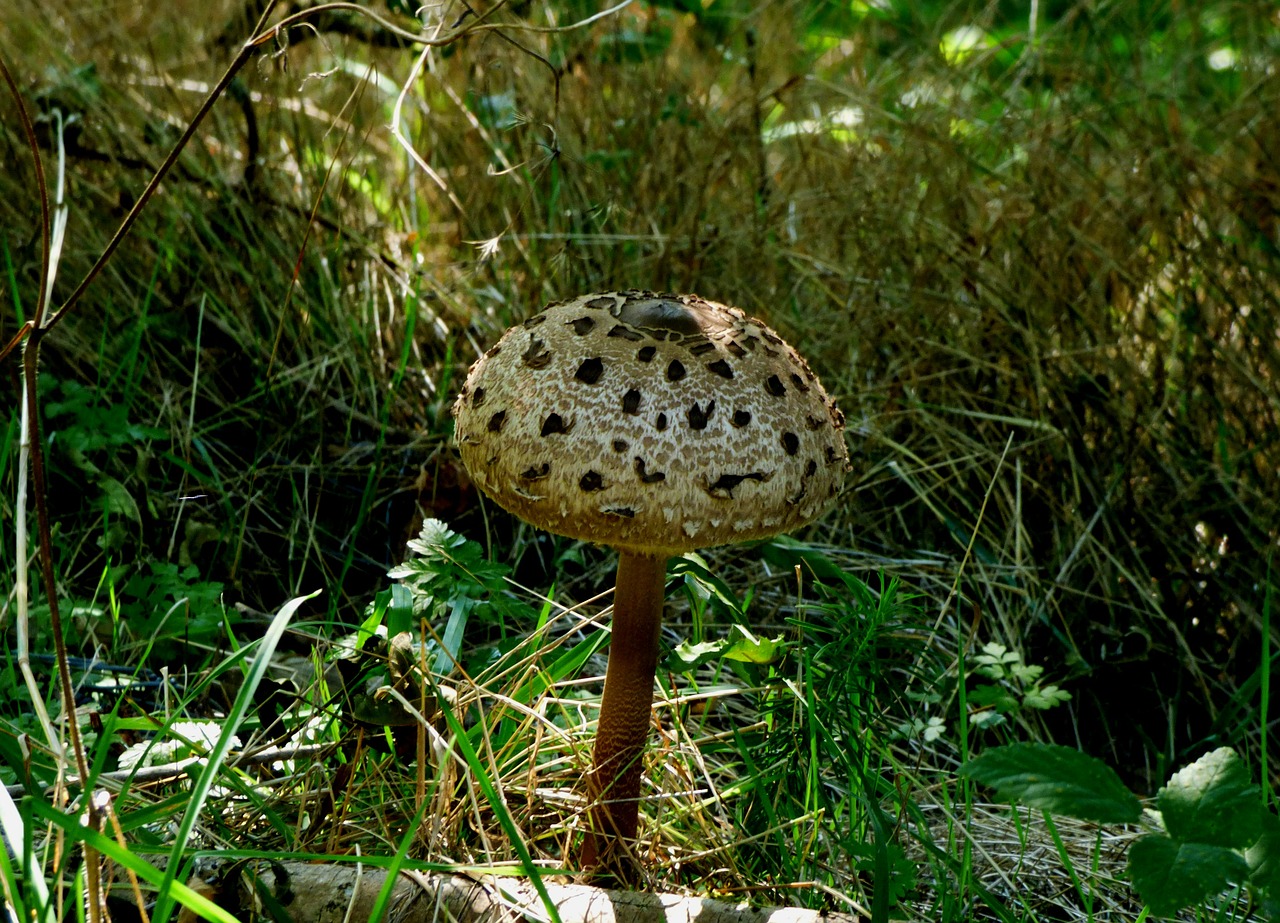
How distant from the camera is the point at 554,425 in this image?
1.92 metres

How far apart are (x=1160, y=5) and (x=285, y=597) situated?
14.5ft

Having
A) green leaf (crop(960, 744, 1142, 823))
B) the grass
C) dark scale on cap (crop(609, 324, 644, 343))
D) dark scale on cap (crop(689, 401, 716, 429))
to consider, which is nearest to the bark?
the grass

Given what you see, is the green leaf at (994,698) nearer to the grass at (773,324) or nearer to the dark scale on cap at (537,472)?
the grass at (773,324)

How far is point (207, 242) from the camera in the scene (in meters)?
3.95

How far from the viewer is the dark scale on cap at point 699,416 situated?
1.92 metres

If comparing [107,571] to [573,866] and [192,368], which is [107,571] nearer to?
[192,368]

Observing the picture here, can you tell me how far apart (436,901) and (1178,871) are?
1.23m

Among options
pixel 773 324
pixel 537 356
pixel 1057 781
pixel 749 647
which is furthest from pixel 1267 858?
pixel 773 324

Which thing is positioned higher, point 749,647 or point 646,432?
point 646,432

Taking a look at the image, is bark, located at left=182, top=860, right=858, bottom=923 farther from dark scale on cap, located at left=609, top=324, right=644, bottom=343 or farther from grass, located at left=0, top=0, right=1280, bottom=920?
dark scale on cap, located at left=609, top=324, right=644, bottom=343

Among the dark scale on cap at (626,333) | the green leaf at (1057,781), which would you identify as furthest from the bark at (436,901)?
the dark scale on cap at (626,333)

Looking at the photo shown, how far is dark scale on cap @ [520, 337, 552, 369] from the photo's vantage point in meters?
2.02

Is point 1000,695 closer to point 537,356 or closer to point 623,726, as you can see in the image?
point 623,726

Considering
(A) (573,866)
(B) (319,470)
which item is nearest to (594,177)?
(B) (319,470)
